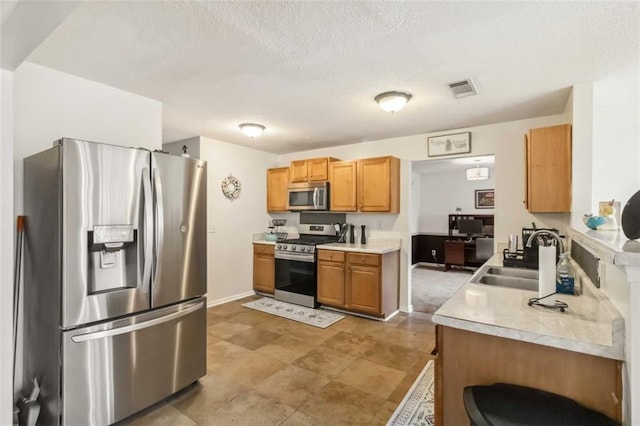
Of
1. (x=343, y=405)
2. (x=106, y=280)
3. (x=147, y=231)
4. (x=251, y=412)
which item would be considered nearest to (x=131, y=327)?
(x=106, y=280)

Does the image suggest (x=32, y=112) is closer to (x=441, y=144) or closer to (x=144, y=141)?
(x=144, y=141)

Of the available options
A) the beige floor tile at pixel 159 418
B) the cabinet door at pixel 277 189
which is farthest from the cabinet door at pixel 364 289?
the beige floor tile at pixel 159 418

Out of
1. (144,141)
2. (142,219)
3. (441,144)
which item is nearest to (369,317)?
(441,144)

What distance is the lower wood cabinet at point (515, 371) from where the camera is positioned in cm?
117

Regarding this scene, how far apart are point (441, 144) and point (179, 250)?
3465 mm

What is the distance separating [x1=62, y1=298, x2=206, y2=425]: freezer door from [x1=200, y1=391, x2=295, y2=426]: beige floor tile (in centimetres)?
40

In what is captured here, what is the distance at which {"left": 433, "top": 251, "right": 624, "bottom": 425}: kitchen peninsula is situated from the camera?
45.9 inches

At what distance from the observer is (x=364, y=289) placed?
399cm

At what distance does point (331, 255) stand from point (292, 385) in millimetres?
2035

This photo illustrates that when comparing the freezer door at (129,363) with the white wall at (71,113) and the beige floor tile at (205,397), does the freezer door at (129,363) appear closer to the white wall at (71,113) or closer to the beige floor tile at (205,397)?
the beige floor tile at (205,397)

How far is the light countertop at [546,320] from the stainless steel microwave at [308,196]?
310 centimetres

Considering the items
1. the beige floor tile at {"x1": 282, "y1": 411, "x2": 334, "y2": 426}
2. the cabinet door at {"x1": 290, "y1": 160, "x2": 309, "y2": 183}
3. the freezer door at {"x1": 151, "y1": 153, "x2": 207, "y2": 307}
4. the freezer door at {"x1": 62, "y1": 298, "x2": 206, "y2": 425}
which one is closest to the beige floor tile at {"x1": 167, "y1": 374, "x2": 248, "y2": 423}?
the freezer door at {"x1": 62, "y1": 298, "x2": 206, "y2": 425}

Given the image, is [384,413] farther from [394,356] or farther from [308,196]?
[308,196]

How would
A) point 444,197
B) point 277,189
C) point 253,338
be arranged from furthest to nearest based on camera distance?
point 444,197 → point 277,189 → point 253,338
